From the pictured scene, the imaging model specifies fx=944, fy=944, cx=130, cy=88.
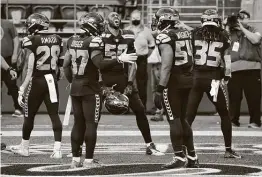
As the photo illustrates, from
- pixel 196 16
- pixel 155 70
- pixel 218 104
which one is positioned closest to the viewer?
pixel 218 104

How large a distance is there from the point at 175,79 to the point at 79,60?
1.14m

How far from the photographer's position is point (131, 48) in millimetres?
12664

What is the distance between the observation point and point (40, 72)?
39.5 feet

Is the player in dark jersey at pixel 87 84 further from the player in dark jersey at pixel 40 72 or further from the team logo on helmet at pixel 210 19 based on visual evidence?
the team logo on helmet at pixel 210 19

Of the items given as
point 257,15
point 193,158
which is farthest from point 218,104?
point 257,15

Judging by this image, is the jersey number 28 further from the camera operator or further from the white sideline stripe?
the camera operator

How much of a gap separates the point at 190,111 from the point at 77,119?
74.0 inches

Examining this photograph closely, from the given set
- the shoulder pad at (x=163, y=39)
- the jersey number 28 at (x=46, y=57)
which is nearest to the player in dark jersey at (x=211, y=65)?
the shoulder pad at (x=163, y=39)

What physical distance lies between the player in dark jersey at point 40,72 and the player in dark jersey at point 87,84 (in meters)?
1.09

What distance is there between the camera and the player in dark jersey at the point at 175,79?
10867mm

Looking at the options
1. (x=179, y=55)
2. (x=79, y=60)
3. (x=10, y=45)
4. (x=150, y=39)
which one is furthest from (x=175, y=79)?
(x=10, y=45)

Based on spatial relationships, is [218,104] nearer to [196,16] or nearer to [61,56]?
[61,56]

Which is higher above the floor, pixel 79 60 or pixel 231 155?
pixel 79 60

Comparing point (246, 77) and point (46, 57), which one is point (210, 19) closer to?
point (46, 57)
